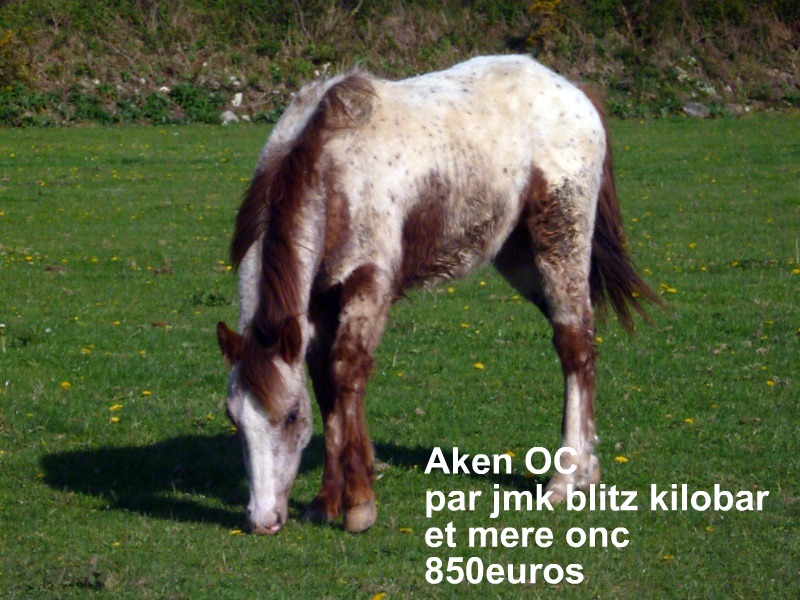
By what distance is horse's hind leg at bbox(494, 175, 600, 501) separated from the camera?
21.4 ft

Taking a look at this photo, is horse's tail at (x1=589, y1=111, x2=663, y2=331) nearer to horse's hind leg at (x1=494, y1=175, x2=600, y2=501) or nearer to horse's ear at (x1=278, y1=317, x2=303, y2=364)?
horse's hind leg at (x1=494, y1=175, x2=600, y2=501)

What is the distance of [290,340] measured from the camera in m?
5.32

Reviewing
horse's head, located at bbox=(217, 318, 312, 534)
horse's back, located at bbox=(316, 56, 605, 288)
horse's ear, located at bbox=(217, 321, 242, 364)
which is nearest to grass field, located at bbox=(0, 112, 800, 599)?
horse's head, located at bbox=(217, 318, 312, 534)

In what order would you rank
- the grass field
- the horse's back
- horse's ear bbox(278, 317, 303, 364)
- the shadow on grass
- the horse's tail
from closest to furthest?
the grass field → horse's ear bbox(278, 317, 303, 364) → the horse's back → the shadow on grass → the horse's tail

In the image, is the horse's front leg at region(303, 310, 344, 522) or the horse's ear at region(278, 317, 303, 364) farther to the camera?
the horse's front leg at region(303, 310, 344, 522)

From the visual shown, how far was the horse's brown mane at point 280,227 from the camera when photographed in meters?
5.29

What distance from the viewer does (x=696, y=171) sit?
769 inches

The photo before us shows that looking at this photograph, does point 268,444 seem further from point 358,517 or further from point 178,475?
point 178,475

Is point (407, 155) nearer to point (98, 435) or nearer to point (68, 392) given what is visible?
point (98, 435)

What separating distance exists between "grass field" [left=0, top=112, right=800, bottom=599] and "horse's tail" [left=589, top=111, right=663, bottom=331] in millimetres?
264

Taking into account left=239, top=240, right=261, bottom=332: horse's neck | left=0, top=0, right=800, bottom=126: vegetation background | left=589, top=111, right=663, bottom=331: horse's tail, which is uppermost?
left=239, top=240, right=261, bottom=332: horse's neck

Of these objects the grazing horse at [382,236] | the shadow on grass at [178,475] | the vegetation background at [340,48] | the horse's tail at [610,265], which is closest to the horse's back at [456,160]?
the grazing horse at [382,236]

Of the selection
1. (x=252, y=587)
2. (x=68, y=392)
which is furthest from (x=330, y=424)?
(x=68, y=392)

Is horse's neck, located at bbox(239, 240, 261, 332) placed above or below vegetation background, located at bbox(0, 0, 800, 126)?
above
